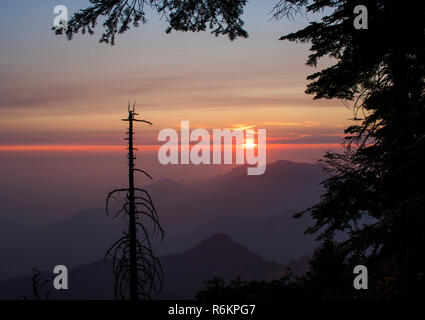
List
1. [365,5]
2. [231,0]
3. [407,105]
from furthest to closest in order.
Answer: [365,5], [231,0], [407,105]

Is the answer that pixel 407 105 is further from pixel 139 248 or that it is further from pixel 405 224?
pixel 139 248

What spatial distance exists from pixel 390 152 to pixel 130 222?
685cm

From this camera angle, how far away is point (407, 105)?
19.7 feet

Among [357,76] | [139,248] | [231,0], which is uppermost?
[231,0]

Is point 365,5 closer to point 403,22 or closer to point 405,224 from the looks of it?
point 403,22

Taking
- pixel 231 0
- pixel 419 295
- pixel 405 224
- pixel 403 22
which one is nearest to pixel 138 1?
pixel 231 0

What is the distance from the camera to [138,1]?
6.00 m

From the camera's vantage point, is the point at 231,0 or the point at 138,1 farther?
the point at 231,0
